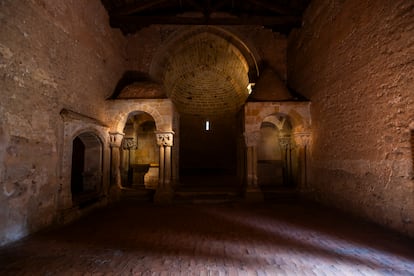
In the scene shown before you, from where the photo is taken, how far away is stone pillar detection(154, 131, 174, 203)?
739 cm

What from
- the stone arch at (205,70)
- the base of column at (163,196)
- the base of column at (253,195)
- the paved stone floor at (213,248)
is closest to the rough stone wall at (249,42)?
the stone arch at (205,70)

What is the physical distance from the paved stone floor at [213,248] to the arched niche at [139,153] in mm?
4867

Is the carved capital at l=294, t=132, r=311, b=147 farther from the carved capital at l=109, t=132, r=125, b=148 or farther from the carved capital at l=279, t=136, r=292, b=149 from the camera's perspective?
the carved capital at l=109, t=132, r=125, b=148

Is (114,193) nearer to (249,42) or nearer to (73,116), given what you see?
(73,116)

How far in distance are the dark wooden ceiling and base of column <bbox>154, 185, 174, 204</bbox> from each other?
21.0 ft

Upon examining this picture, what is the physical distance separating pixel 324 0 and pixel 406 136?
5065 millimetres

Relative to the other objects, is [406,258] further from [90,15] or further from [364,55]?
[90,15]

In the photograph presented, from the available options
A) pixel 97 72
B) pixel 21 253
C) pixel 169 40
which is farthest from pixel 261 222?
pixel 169 40

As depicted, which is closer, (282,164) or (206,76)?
(282,164)

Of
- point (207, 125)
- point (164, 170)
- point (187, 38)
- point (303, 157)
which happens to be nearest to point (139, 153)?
point (207, 125)

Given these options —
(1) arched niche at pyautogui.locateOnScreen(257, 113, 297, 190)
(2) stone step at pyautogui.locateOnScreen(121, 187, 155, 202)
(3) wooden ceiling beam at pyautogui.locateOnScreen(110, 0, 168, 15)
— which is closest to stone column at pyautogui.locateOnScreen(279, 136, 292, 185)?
(1) arched niche at pyautogui.locateOnScreen(257, 113, 297, 190)

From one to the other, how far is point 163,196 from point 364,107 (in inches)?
241

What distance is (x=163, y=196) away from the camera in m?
7.38

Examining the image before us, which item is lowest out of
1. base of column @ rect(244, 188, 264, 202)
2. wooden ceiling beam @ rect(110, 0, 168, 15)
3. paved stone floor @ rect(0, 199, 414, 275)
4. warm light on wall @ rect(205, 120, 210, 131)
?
paved stone floor @ rect(0, 199, 414, 275)
